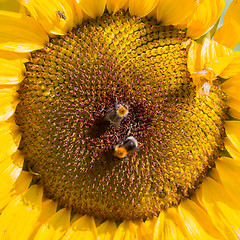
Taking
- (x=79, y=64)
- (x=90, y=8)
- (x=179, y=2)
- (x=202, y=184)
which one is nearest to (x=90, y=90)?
(x=79, y=64)

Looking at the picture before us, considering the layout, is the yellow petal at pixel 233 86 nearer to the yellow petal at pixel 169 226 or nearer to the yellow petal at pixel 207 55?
the yellow petal at pixel 207 55

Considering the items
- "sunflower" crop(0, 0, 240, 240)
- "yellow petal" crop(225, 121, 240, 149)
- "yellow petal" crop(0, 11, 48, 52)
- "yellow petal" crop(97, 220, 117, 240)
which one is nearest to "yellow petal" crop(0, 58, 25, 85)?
"sunflower" crop(0, 0, 240, 240)

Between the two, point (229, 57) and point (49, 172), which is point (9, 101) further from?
point (229, 57)

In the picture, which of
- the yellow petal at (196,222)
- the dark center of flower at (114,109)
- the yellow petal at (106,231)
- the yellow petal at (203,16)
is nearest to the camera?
the yellow petal at (203,16)

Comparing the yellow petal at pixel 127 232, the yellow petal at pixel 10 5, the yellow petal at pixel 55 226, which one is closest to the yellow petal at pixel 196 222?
the yellow petal at pixel 127 232

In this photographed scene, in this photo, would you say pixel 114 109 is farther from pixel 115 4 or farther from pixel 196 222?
pixel 196 222

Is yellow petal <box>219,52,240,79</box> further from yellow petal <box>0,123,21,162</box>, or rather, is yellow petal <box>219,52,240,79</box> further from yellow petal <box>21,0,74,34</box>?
yellow petal <box>0,123,21,162</box>
